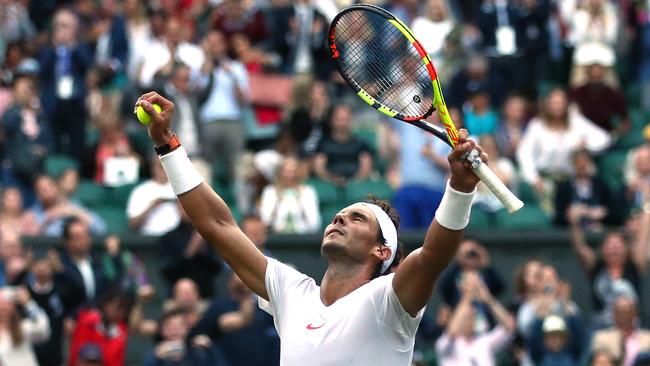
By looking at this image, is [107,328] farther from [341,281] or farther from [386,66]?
[341,281]

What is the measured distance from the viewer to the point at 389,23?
6988 millimetres

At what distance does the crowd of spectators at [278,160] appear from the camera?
12.8 m

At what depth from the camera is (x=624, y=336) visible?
41.8 feet

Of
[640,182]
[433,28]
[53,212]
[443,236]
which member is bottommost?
[53,212]

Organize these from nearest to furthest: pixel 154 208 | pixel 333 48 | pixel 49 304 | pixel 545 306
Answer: pixel 333 48
pixel 545 306
pixel 49 304
pixel 154 208

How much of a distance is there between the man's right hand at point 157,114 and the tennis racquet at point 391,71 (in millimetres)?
796

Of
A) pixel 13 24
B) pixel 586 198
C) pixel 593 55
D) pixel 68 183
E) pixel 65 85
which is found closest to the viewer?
pixel 586 198

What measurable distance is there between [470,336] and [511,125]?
12.9 ft

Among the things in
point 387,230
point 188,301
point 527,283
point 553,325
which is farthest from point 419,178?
point 387,230

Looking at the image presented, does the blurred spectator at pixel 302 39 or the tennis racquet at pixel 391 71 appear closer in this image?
the tennis racquet at pixel 391 71

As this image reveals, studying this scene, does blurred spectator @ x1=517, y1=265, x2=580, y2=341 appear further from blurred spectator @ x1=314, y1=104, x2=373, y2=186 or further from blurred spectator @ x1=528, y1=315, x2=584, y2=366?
blurred spectator @ x1=314, y1=104, x2=373, y2=186

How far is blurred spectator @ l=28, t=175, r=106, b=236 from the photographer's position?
14.7 metres

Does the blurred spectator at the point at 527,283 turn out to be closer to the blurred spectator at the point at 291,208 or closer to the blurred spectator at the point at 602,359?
the blurred spectator at the point at 602,359

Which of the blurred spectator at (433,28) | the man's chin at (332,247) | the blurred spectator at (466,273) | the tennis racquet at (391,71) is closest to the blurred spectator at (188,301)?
the blurred spectator at (466,273)
